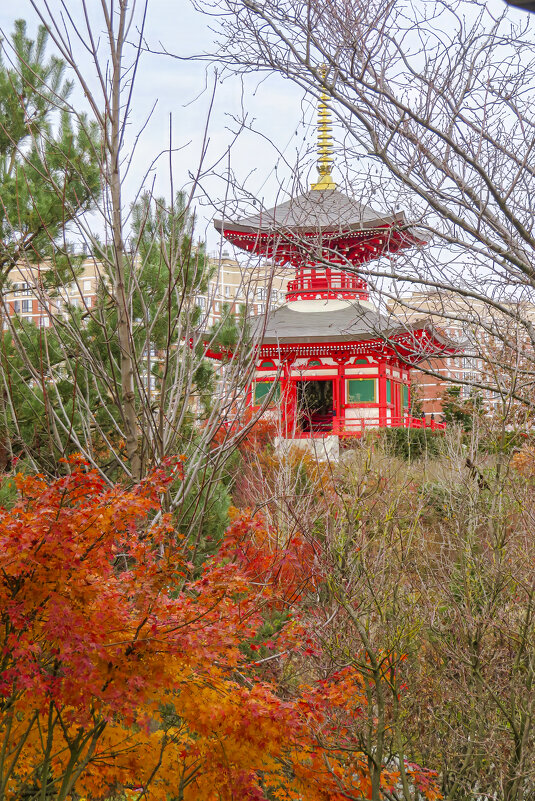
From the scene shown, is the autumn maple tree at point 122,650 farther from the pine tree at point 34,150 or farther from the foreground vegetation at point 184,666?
the pine tree at point 34,150

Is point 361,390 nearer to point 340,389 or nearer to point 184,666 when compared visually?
point 340,389

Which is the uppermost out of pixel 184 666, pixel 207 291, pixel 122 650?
pixel 207 291

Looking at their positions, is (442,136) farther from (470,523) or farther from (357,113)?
(470,523)

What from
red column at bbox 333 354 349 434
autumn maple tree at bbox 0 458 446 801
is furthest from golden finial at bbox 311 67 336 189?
red column at bbox 333 354 349 434

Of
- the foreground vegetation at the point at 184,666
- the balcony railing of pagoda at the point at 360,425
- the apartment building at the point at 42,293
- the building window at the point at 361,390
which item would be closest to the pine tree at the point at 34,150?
the apartment building at the point at 42,293

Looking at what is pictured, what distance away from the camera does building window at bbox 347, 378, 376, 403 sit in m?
20.3

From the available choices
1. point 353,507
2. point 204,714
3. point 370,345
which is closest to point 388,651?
point 353,507

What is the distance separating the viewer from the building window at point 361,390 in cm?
2033

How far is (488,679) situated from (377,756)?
1.32 metres

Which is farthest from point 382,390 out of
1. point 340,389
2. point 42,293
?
point 42,293

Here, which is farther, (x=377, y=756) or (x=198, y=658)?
(x=377, y=756)

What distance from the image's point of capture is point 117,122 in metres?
3.46

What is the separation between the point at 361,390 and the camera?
20.4m

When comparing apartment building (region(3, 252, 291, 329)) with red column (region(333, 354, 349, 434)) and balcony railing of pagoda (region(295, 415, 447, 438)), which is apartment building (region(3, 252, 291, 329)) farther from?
red column (region(333, 354, 349, 434))
